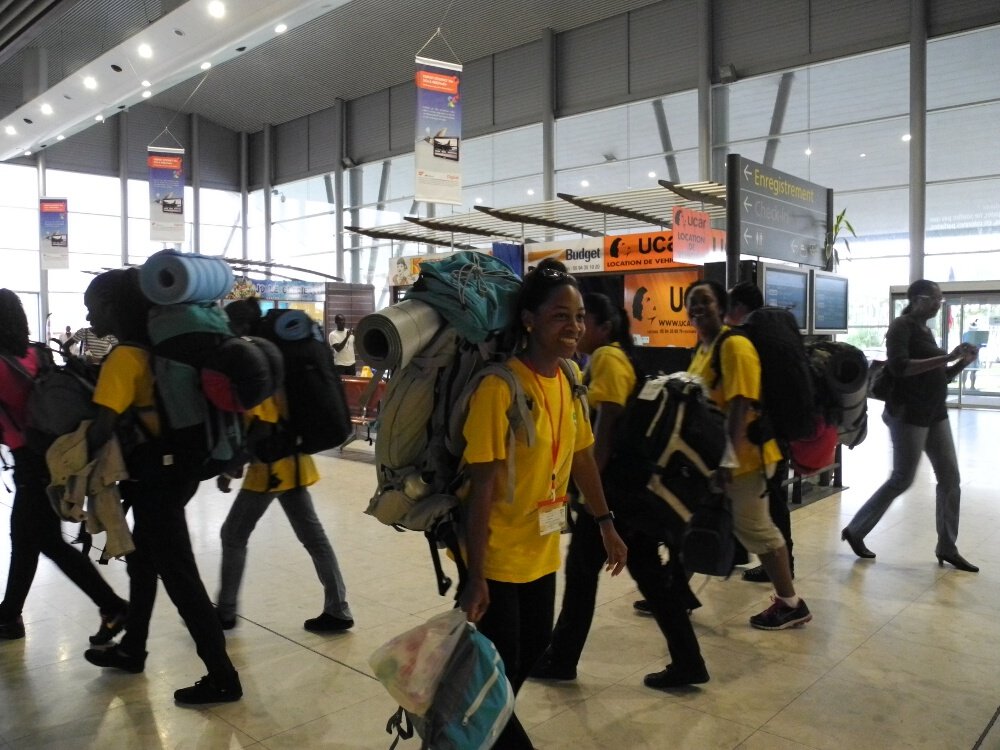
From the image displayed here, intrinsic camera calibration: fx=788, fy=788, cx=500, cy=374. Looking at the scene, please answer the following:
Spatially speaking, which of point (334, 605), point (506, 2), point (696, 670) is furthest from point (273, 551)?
point (506, 2)

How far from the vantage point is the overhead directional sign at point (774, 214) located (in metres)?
5.75

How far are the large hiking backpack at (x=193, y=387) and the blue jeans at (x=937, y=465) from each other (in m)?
3.74

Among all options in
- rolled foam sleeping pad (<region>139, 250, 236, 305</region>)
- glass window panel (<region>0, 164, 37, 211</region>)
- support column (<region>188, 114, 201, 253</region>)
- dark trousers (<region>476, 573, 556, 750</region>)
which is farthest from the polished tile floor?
support column (<region>188, 114, 201, 253</region>)

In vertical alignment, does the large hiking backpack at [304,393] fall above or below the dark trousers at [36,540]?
above

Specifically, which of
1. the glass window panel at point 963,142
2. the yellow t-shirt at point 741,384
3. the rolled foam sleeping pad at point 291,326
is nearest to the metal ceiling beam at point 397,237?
the glass window panel at point 963,142

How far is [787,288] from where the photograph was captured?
6336 mm

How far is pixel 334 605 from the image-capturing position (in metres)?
3.79

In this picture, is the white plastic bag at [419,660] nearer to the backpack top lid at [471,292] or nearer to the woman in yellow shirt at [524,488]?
the woman in yellow shirt at [524,488]

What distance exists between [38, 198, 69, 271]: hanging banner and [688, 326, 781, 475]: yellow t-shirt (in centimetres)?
1859

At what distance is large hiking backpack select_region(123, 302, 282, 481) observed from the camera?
2.79 meters

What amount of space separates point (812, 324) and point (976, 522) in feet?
6.41

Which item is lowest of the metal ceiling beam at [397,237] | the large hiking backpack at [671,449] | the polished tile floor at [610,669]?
the polished tile floor at [610,669]

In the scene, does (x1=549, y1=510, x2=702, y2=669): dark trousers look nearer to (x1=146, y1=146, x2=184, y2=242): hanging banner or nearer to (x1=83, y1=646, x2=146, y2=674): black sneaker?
(x1=83, y1=646, x2=146, y2=674): black sneaker

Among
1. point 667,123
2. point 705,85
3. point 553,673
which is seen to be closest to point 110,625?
point 553,673
